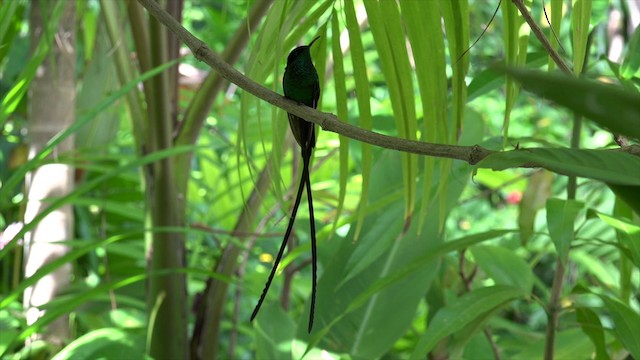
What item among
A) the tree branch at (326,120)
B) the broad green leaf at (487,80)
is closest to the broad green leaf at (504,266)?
the broad green leaf at (487,80)

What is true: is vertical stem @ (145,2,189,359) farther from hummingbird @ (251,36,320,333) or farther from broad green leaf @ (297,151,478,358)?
hummingbird @ (251,36,320,333)

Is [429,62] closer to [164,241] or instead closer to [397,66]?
[397,66]

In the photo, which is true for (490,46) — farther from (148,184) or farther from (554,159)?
(554,159)

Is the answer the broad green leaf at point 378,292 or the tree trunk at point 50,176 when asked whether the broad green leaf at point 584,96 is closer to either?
the broad green leaf at point 378,292

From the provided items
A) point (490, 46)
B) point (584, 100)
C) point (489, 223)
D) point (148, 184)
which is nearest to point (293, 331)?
point (148, 184)

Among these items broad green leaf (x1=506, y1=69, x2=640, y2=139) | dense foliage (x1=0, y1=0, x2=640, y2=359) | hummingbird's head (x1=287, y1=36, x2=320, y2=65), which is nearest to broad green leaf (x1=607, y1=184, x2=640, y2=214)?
dense foliage (x1=0, y1=0, x2=640, y2=359)
